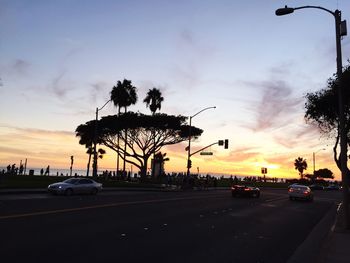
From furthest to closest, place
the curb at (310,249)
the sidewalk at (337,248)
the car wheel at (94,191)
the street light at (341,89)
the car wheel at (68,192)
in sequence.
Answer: the car wheel at (94,191) < the car wheel at (68,192) < the street light at (341,89) < the curb at (310,249) < the sidewalk at (337,248)

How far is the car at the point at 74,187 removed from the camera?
106 feet

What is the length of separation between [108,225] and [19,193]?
19.2 metres

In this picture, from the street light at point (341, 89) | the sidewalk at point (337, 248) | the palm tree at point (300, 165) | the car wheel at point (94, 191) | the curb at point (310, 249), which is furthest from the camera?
the palm tree at point (300, 165)

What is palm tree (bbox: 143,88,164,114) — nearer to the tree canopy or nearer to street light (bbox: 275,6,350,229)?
the tree canopy

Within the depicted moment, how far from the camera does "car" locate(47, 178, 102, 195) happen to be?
32.2 meters

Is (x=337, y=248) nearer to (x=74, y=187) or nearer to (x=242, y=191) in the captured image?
(x=74, y=187)

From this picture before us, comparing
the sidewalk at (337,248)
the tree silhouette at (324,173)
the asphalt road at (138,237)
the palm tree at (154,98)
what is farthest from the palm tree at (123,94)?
→ the tree silhouette at (324,173)

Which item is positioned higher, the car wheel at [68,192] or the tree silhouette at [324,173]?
the tree silhouette at [324,173]

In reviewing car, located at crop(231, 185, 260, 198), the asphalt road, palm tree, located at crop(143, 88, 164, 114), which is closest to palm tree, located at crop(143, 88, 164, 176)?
palm tree, located at crop(143, 88, 164, 114)

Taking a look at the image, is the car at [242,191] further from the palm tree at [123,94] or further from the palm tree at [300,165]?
the palm tree at [300,165]

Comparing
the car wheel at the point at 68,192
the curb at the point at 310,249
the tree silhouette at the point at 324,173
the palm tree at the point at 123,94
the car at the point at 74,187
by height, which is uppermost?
the palm tree at the point at 123,94

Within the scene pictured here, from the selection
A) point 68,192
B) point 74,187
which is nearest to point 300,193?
point 74,187

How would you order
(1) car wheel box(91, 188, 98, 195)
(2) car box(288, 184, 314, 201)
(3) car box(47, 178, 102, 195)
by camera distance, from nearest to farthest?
1. (3) car box(47, 178, 102, 195)
2. (1) car wheel box(91, 188, 98, 195)
3. (2) car box(288, 184, 314, 201)

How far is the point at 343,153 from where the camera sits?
623 inches
